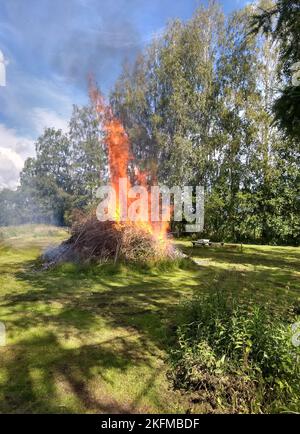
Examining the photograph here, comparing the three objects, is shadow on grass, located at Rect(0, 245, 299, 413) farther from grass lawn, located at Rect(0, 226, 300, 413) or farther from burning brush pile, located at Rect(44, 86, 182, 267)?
burning brush pile, located at Rect(44, 86, 182, 267)

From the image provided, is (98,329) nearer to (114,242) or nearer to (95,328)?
(95,328)

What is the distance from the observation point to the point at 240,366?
12.2 ft

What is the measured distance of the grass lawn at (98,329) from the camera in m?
3.54

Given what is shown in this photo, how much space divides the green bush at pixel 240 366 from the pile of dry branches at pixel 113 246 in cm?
599

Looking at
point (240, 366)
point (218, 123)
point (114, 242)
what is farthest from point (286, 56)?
point (218, 123)

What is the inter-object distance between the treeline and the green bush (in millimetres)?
18717

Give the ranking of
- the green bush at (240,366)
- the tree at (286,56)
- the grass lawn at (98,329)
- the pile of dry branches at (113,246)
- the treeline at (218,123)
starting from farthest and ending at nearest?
the treeline at (218,123) → the pile of dry branches at (113,246) → the tree at (286,56) → the grass lawn at (98,329) → the green bush at (240,366)

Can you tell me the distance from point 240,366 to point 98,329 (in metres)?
2.41

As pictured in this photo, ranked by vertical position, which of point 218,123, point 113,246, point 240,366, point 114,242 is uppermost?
point 218,123

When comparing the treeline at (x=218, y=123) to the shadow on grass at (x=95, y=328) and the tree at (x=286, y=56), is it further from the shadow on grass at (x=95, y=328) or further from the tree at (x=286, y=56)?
the tree at (x=286, y=56)

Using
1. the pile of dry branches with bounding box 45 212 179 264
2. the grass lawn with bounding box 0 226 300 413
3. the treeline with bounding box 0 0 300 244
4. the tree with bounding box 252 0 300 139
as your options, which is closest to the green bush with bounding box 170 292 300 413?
the grass lawn with bounding box 0 226 300 413

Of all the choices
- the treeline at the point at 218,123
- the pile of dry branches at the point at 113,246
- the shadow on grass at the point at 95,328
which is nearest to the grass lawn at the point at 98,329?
the shadow on grass at the point at 95,328

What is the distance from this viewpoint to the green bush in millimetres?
3385
